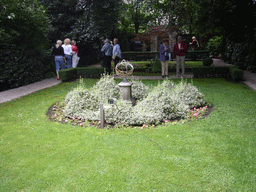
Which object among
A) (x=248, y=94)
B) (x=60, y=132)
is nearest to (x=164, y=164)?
(x=60, y=132)

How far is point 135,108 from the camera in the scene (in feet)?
18.3

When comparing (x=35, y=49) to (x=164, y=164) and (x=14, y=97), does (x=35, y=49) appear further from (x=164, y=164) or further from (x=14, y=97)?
(x=164, y=164)

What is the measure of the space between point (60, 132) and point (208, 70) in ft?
27.3

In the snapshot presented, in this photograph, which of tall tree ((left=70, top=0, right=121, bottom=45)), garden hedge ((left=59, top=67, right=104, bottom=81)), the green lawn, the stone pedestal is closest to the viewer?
the green lawn

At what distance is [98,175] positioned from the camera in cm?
322

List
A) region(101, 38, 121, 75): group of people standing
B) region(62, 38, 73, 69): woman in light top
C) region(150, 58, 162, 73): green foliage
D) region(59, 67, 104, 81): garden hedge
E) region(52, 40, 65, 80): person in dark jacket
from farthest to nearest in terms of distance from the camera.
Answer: region(150, 58, 162, 73): green foliage, region(59, 67, 104, 81): garden hedge, region(62, 38, 73, 69): woman in light top, region(101, 38, 121, 75): group of people standing, region(52, 40, 65, 80): person in dark jacket

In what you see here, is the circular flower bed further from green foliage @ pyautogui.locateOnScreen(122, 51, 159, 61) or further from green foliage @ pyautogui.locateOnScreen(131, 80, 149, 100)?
green foliage @ pyautogui.locateOnScreen(122, 51, 159, 61)

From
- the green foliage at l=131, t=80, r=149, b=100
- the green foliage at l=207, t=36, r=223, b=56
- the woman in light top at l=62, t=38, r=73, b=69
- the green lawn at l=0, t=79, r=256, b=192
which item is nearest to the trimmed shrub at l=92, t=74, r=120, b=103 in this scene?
the green foliage at l=131, t=80, r=149, b=100

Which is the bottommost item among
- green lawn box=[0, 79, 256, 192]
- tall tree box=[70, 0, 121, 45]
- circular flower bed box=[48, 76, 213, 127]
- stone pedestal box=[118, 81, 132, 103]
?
green lawn box=[0, 79, 256, 192]

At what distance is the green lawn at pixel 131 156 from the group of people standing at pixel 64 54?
5945 millimetres

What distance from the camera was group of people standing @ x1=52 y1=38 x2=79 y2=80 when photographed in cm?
1101

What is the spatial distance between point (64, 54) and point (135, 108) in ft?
24.3

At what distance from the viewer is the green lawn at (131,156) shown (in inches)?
120

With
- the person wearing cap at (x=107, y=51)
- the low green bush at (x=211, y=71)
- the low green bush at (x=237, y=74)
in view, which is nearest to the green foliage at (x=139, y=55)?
the person wearing cap at (x=107, y=51)
